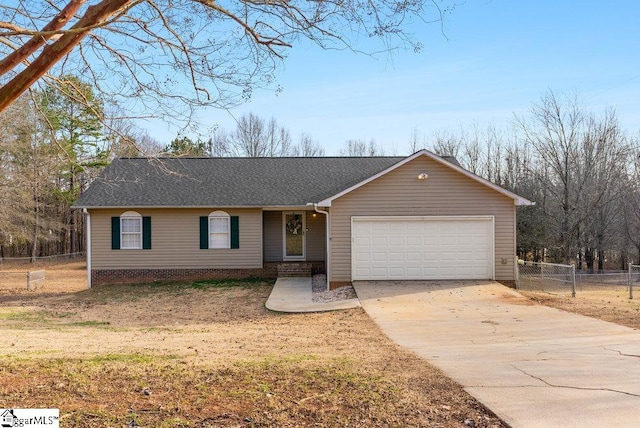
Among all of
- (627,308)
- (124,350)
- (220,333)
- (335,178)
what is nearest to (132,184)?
(335,178)

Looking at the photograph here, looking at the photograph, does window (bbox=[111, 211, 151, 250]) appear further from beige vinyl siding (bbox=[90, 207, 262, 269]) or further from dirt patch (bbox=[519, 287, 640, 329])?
dirt patch (bbox=[519, 287, 640, 329])

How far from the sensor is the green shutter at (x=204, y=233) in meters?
19.6

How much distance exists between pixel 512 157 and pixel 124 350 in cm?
3492

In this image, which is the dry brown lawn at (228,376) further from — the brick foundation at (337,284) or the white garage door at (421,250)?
the white garage door at (421,250)

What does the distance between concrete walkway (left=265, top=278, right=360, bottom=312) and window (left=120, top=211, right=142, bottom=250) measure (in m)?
5.74

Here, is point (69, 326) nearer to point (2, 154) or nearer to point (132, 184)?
point (132, 184)

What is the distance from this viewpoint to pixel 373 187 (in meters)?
16.1

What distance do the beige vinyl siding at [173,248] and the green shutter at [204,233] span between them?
12cm

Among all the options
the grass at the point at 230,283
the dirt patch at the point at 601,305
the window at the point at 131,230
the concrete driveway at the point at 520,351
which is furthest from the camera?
the window at the point at 131,230

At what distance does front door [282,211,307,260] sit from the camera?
2056 centimetres

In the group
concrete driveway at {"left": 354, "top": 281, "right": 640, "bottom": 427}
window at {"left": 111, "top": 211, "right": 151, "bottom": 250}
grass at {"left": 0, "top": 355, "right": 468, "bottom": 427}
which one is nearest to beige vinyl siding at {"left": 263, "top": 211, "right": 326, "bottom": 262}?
window at {"left": 111, "top": 211, "right": 151, "bottom": 250}

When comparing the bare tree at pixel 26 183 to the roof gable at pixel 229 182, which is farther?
the bare tree at pixel 26 183

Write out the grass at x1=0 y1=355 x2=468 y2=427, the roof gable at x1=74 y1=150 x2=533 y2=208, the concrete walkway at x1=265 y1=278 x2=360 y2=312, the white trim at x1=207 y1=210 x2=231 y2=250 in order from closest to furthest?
the grass at x1=0 y1=355 x2=468 y2=427, the concrete walkway at x1=265 y1=278 x2=360 y2=312, the roof gable at x1=74 y1=150 x2=533 y2=208, the white trim at x1=207 y1=210 x2=231 y2=250

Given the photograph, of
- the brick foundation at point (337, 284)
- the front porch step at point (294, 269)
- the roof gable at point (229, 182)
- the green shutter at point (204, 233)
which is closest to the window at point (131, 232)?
the roof gable at point (229, 182)
